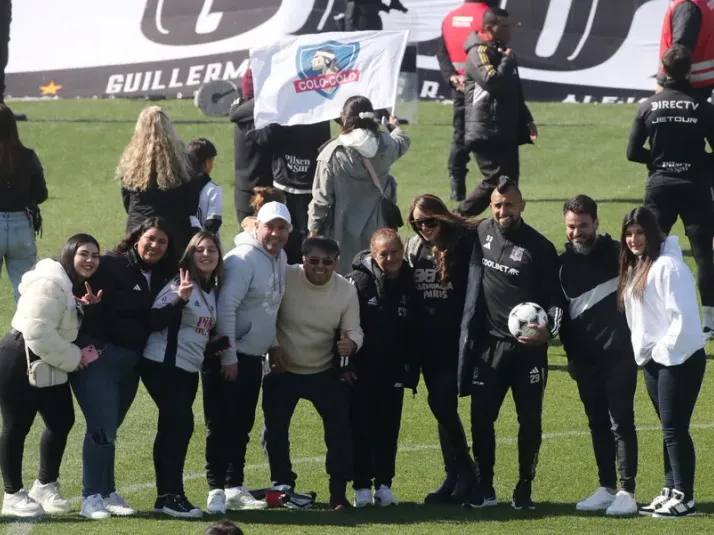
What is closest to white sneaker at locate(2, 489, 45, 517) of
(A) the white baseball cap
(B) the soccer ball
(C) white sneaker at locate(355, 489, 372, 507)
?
(C) white sneaker at locate(355, 489, 372, 507)

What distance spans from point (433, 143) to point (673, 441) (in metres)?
12.7

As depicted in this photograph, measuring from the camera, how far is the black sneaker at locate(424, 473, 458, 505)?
29.8 ft

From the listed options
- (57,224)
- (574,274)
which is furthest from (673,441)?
(57,224)

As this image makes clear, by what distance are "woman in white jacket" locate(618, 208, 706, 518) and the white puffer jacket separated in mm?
3104

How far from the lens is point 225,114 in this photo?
22094 millimetres

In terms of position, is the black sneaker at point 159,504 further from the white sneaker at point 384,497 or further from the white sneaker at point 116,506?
the white sneaker at point 384,497

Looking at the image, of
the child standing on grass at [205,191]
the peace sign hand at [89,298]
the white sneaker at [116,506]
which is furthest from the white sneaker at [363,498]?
the child standing on grass at [205,191]

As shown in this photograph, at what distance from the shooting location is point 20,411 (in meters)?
8.43

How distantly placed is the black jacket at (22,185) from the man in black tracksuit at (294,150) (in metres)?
2.13

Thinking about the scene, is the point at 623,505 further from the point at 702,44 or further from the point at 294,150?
the point at 702,44

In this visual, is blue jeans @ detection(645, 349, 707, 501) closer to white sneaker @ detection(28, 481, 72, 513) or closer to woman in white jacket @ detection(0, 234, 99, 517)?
woman in white jacket @ detection(0, 234, 99, 517)

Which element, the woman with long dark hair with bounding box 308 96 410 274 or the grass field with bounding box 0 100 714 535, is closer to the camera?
the grass field with bounding box 0 100 714 535

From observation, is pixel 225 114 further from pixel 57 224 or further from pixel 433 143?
pixel 57 224

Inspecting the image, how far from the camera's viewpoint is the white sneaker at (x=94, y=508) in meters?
8.41
